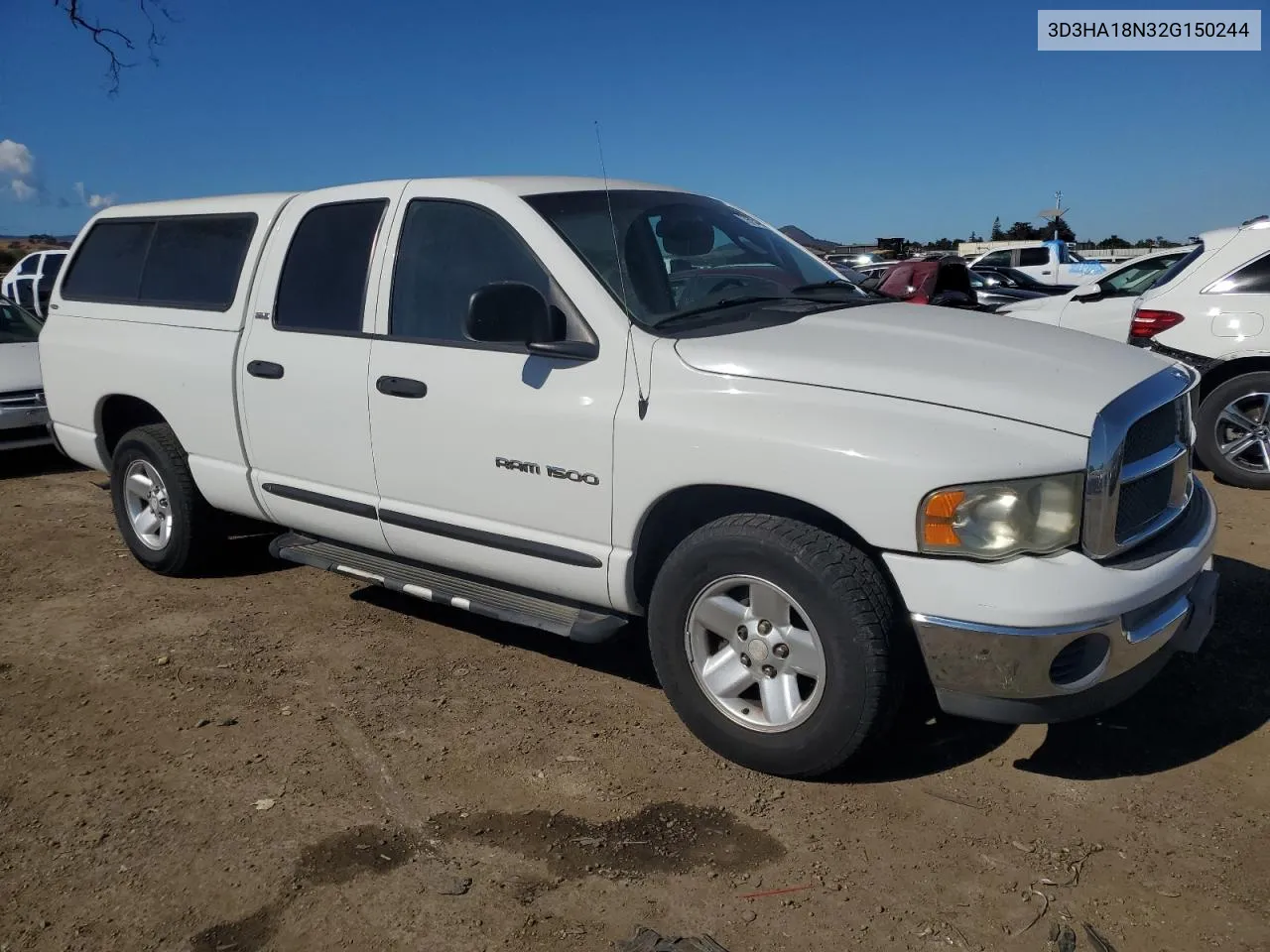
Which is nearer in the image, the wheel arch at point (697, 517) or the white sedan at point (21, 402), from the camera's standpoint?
the wheel arch at point (697, 517)

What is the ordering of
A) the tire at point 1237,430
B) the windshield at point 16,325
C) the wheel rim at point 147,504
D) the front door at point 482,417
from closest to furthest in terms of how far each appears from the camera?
1. the front door at point 482,417
2. the wheel rim at point 147,504
3. the tire at point 1237,430
4. the windshield at point 16,325

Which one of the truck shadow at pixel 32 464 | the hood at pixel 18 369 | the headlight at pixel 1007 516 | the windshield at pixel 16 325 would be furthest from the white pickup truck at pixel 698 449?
the windshield at pixel 16 325

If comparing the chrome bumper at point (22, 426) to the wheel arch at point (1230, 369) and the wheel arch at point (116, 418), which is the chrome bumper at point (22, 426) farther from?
the wheel arch at point (1230, 369)

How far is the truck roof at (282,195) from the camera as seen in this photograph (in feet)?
14.0

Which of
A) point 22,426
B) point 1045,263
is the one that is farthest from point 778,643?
point 1045,263

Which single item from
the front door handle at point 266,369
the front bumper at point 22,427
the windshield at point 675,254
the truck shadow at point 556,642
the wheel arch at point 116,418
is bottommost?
the truck shadow at point 556,642

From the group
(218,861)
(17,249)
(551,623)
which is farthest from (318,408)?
(17,249)

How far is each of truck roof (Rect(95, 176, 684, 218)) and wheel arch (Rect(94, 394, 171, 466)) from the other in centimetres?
101

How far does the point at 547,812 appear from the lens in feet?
11.1

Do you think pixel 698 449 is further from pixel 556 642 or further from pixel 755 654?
pixel 556 642

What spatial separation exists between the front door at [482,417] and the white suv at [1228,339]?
205 inches

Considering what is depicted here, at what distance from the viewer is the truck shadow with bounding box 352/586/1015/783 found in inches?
141

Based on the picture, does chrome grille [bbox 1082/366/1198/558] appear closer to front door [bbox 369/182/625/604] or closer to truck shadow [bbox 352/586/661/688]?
front door [bbox 369/182/625/604]

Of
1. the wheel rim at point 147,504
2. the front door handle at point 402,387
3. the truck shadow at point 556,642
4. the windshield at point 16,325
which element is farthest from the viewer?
the windshield at point 16,325
